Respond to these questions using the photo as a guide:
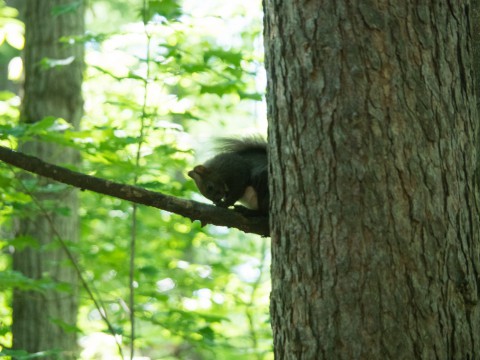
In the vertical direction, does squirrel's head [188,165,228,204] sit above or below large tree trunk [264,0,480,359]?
above

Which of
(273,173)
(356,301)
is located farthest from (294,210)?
(356,301)

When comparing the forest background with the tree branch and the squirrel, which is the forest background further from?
the tree branch

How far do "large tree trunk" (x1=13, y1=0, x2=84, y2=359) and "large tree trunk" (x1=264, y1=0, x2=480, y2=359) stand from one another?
3.72 meters

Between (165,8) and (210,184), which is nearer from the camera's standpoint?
(210,184)

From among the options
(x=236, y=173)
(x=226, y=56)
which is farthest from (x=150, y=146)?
(x=236, y=173)

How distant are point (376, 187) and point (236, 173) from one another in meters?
1.69

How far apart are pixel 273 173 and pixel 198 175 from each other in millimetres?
1739

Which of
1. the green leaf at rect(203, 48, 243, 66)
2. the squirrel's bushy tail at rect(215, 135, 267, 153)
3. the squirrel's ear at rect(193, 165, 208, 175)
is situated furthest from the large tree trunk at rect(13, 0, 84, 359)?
the squirrel's bushy tail at rect(215, 135, 267, 153)

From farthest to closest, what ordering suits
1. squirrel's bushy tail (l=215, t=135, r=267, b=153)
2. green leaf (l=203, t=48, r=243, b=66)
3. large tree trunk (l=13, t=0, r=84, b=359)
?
large tree trunk (l=13, t=0, r=84, b=359) < green leaf (l=203, t=48, r=243, b=66) < squirrel's bushy tail (l=215, t=135, r=267, b=153)

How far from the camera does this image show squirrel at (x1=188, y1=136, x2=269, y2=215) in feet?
11.4

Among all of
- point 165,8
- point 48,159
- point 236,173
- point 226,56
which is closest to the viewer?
point 236,173

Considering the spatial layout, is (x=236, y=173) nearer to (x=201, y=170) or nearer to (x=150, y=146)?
(x=201, y=170)

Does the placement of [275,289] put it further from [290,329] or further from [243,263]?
[243,263]

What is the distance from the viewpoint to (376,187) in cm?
189
